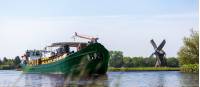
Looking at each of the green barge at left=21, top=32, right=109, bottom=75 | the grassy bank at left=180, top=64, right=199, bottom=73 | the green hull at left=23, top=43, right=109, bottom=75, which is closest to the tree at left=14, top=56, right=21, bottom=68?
the green barge at left=21, top=32, right=109, bottom=75

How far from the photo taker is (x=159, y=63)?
11169 cm

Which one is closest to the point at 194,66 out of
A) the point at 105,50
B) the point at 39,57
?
the point at 105,50

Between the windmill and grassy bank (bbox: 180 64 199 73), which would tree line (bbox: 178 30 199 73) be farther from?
the windmill

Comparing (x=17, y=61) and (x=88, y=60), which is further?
(x=17, y=61)

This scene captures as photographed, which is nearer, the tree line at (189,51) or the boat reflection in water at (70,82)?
the boat reflection in water at (70,82)

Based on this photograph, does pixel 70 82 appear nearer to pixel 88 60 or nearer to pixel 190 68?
pixel 88 60

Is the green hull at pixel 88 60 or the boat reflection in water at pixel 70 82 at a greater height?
the green hull at pixel 88 60

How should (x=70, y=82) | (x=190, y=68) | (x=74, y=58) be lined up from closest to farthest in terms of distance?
(x=70, y=82)
(x=74, y=58)
(x=190, y=68)

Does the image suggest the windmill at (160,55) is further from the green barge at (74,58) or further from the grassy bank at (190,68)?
the green barge at (74,58)

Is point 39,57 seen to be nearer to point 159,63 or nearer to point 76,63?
point 76,63

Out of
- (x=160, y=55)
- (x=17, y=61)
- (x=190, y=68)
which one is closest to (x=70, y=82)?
(x=190, y=68)

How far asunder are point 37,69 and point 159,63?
42408mm

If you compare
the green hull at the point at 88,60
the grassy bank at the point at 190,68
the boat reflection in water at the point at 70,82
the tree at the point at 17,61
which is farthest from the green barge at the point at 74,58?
the tree at the point at 17,61

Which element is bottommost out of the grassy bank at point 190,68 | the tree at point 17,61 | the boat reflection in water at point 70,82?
the boat reflection in water at point 70,82
